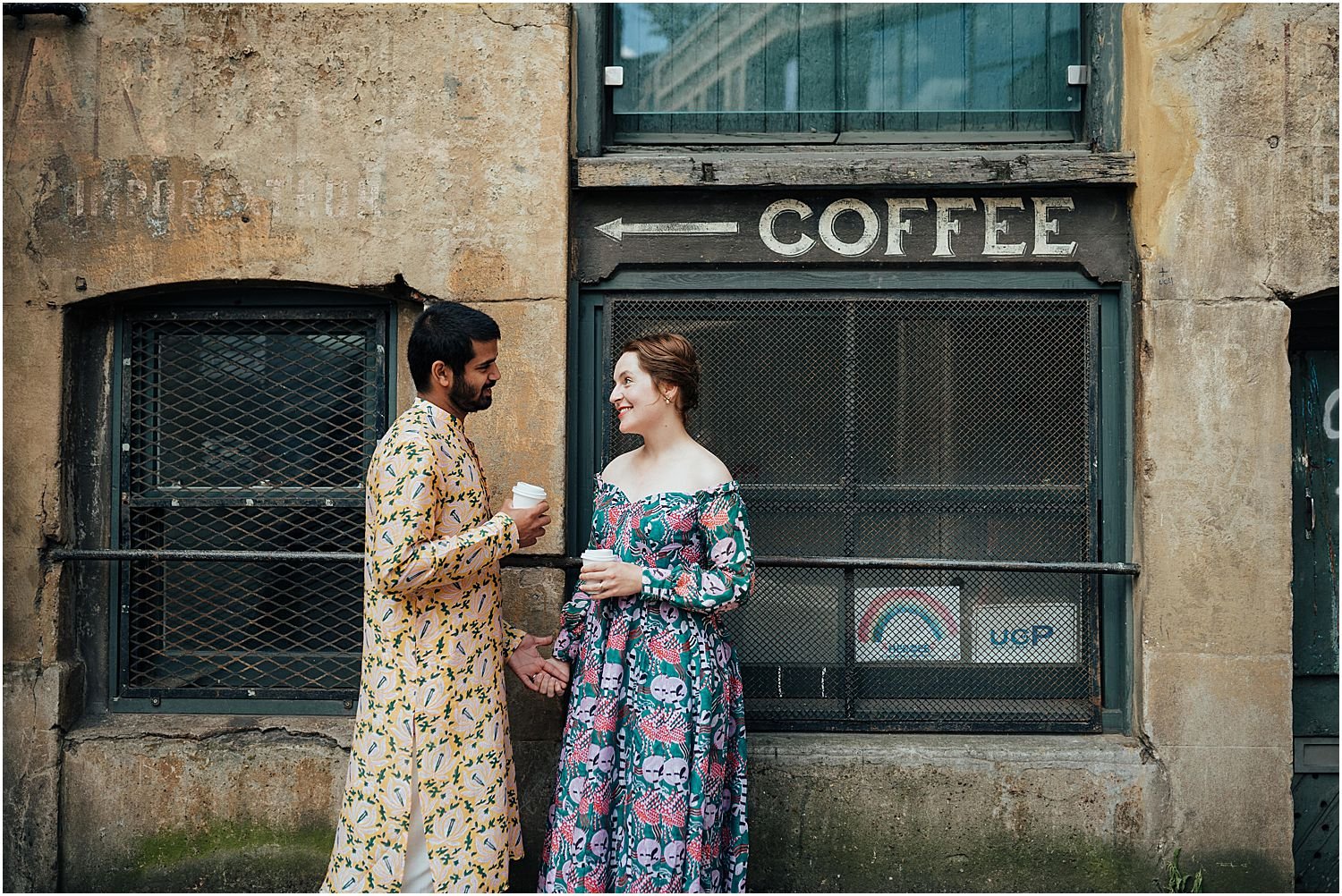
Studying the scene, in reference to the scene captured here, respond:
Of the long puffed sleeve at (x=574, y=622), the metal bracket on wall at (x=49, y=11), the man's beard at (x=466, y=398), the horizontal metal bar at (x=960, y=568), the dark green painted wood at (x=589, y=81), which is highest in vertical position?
the metal bracket on wall at (x=49, y=11)

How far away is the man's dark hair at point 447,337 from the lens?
2.99 metres

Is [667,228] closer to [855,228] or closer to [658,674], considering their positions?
[855,228]

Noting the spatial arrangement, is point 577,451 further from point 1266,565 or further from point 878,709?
point 1266,565

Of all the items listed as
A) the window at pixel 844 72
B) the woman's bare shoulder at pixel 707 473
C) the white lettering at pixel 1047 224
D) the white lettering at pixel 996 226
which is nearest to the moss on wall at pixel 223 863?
the woman's bare shoulder at pixel 707 473

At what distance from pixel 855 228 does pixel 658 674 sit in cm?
205

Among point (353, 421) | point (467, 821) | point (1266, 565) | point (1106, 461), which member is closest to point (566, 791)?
point (467, 821)

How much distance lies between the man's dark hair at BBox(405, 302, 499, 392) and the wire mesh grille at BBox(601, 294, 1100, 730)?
3.62 ft

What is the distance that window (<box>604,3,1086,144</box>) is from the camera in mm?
4219

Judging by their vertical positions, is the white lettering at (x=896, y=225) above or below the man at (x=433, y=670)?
above

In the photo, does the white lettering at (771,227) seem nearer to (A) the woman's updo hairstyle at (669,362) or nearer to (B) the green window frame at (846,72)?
(B) the green window frame at (846,72)

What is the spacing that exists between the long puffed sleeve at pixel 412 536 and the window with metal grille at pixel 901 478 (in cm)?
121

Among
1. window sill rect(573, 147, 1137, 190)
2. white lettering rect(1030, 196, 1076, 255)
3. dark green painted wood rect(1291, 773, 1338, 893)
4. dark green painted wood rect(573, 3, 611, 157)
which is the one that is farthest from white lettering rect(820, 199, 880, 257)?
dark green painted wood rect(1291, 773, 1338, 893)

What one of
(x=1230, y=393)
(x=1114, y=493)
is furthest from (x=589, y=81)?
(x=1230, y=393)

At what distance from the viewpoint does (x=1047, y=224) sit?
398cm
